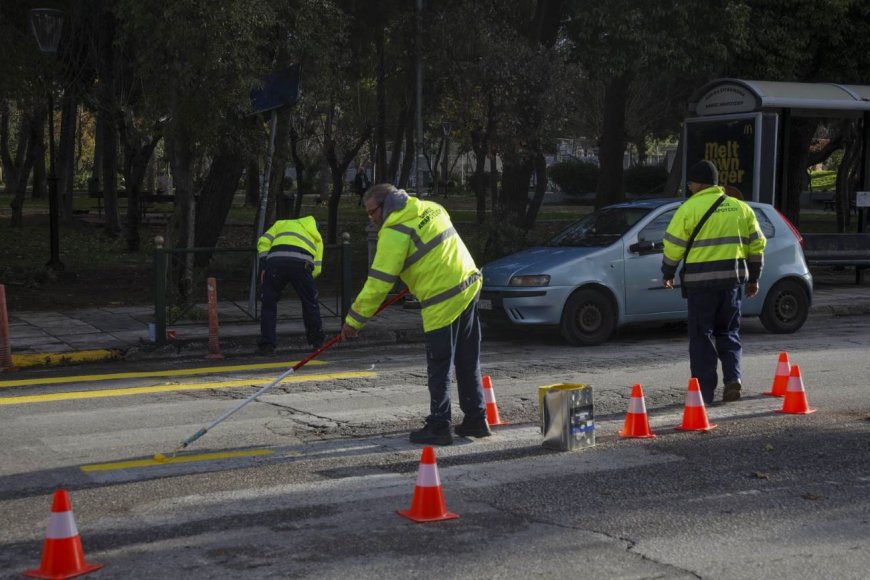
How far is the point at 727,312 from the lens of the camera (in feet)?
30.3

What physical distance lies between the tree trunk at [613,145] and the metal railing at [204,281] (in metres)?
7.65

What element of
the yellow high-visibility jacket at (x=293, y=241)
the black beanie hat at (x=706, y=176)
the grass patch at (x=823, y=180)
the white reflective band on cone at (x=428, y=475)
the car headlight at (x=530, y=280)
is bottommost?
the white reflective band on cone at (x=428, y=475)

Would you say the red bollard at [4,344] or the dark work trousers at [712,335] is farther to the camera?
the red bollard at [4,344]

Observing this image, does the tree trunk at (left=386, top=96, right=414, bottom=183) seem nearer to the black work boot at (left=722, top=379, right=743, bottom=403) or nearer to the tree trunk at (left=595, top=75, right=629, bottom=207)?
the tree trunk at (left=595, top=75, right=629, bottom=207)

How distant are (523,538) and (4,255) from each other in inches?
744

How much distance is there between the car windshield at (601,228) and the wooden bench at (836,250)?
6630 millimetres

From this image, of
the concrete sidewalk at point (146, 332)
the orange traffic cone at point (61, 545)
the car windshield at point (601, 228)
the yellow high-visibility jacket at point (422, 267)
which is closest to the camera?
the orange traffic cone at point (61, 545)

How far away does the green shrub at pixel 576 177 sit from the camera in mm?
51491

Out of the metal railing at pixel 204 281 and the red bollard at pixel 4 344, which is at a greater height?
the metal railing at pixel 204 281

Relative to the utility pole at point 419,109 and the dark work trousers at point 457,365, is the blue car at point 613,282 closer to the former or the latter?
the dark work trousers at point 457,365

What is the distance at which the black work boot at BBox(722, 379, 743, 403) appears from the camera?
9.28 metres

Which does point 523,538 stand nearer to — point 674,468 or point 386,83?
point 674,468

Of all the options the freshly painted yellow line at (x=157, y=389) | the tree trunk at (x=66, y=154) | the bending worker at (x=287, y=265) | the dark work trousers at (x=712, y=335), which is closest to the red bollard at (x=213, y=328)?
the bending worker at (x=287, y=265)

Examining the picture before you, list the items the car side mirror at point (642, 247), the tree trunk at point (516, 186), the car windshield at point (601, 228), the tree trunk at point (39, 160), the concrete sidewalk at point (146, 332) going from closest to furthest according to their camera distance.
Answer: the concrete sidewalk at point (146, 332) → the car side mirror at point (642, 247) → the car windshield at point (601, 228) → the tree trunk at point (516, 186) → the tree trunk at point (39, 160)
